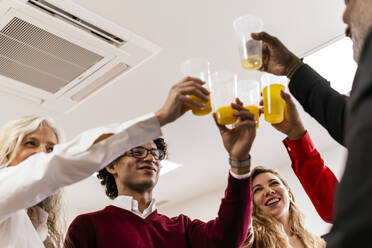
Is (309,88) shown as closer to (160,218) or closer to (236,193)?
(236,193)

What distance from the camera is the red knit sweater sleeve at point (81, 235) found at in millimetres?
1602

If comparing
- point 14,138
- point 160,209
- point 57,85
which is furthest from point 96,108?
point 160,209

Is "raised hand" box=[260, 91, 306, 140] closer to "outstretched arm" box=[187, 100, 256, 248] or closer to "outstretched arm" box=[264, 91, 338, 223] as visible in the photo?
"outstretched arm" box=[264, 91, 338, 223]

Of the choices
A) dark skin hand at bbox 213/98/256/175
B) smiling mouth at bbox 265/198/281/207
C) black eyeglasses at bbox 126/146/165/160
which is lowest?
smiling mouth at bbox 265/198/281/207

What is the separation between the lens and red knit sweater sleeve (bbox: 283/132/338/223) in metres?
1.95

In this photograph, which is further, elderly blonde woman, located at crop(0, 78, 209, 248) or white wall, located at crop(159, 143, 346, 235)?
white wall, located at crop(159, 143, 346, 235)

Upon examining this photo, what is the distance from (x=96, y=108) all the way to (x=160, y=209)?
305cm

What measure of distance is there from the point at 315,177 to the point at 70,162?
→ 1181mm

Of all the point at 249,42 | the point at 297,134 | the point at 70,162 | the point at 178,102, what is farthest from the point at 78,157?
the point at 297,134

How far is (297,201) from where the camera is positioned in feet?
16.0

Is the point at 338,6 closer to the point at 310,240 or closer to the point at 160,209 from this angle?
the point at 310,240

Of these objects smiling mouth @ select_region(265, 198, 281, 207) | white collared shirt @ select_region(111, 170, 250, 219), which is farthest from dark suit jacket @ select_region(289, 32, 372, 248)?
smiling mouth @ select_region(265, 198, 281, 207)

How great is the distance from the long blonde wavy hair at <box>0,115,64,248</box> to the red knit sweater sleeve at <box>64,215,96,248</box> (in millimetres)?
226

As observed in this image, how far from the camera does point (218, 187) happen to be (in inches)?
224
